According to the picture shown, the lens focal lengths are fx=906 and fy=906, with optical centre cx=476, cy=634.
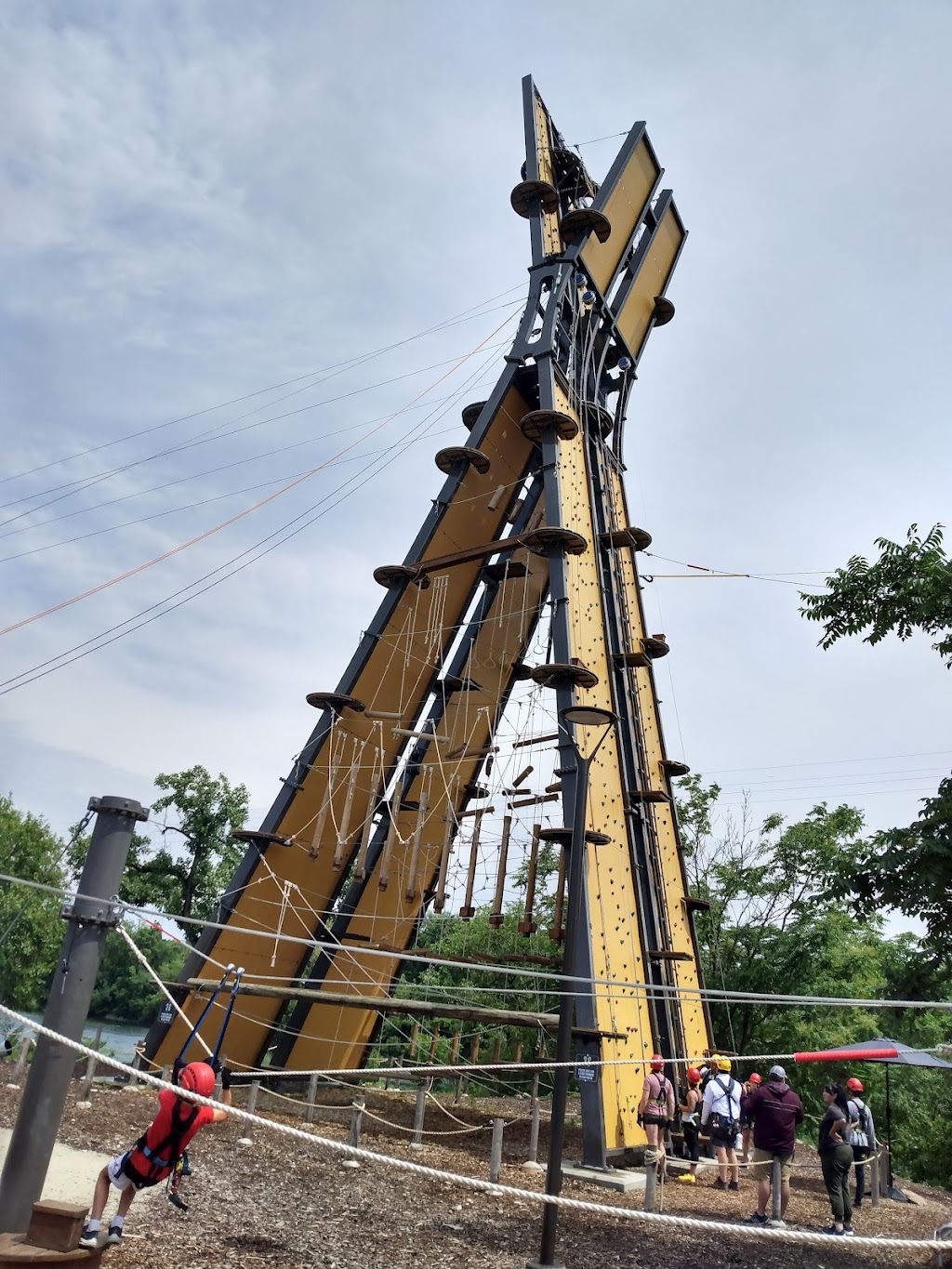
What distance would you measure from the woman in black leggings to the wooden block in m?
6.83

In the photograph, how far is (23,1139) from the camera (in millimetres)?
4172

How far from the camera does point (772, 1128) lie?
28.4ft

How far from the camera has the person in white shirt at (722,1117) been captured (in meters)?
10.4

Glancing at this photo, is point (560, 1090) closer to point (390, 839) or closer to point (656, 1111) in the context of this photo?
point (656, 1111)

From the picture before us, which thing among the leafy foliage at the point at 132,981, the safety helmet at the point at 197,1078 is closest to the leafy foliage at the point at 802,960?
the safety helmet at the point at 197,1078

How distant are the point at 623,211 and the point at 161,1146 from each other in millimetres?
20535

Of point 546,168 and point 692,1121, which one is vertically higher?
point 546,168

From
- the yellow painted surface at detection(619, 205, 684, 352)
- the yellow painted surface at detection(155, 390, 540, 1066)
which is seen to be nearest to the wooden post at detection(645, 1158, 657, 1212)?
the yellow painted surface at detection(155, 390, 540, 1066)

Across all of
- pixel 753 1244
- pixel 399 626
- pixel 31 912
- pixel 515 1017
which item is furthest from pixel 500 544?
pixel 31 912

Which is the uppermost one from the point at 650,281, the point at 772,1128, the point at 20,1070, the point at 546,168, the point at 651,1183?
the point at 650,281

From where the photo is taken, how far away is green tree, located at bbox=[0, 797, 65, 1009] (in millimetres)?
35188

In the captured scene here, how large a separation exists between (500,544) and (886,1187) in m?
11.0

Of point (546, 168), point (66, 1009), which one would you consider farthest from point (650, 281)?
point (66, 1009)

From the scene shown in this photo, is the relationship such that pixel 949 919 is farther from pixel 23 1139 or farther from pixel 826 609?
pixel 23 1139
